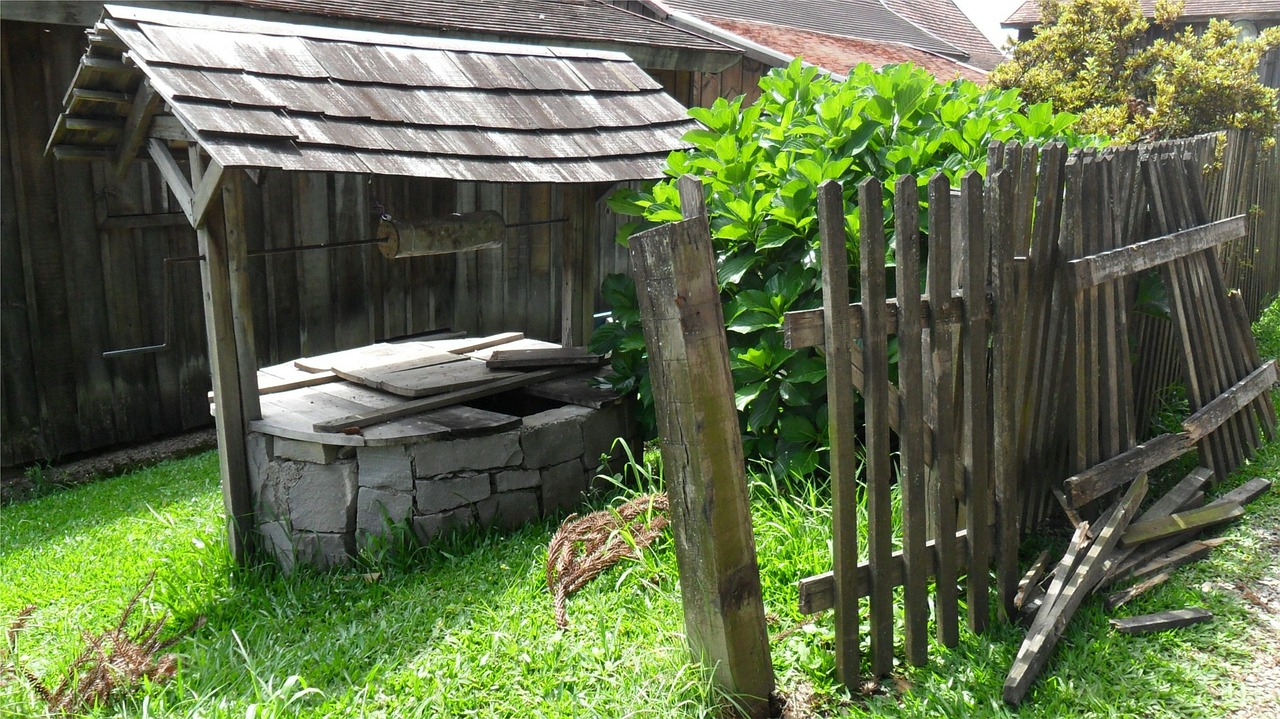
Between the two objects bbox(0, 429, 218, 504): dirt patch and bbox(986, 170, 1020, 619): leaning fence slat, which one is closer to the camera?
bbox(986, 170, 1020, 619): leaning fence slat

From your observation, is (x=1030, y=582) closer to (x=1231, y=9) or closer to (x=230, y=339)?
(x=230, y=339)

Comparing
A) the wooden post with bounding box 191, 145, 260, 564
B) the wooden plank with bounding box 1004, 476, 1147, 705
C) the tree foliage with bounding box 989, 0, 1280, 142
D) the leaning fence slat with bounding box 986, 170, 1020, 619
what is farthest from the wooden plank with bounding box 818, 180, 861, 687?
the tree foliage with bounding box 989, 0, 1280, 142

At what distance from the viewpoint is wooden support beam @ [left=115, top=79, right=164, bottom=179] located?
450 cm

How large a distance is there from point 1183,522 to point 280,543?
13.2ft

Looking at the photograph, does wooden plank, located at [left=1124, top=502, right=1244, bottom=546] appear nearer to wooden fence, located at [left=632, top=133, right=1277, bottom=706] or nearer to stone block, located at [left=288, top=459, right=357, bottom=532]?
wooden fence, located at [left=632, top=133, right=1277, bottom=706]

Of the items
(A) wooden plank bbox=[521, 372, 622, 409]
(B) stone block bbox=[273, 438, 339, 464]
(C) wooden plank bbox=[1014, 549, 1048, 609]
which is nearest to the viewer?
(C) wooden plank bbox=[1014, 549, 1048, 609]

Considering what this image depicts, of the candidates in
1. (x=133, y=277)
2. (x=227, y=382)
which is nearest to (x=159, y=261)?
(x=133, y=277)

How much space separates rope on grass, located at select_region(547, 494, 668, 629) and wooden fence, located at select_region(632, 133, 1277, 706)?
3.12 feet

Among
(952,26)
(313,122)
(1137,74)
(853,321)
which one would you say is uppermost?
(952,26)

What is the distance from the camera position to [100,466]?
682 centimetres

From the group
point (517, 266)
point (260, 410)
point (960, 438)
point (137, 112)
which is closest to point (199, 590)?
point (260, 410)

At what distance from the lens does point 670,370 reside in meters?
2.86

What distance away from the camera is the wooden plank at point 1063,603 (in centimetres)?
308

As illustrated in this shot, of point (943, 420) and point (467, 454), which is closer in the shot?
point (943, 420)
